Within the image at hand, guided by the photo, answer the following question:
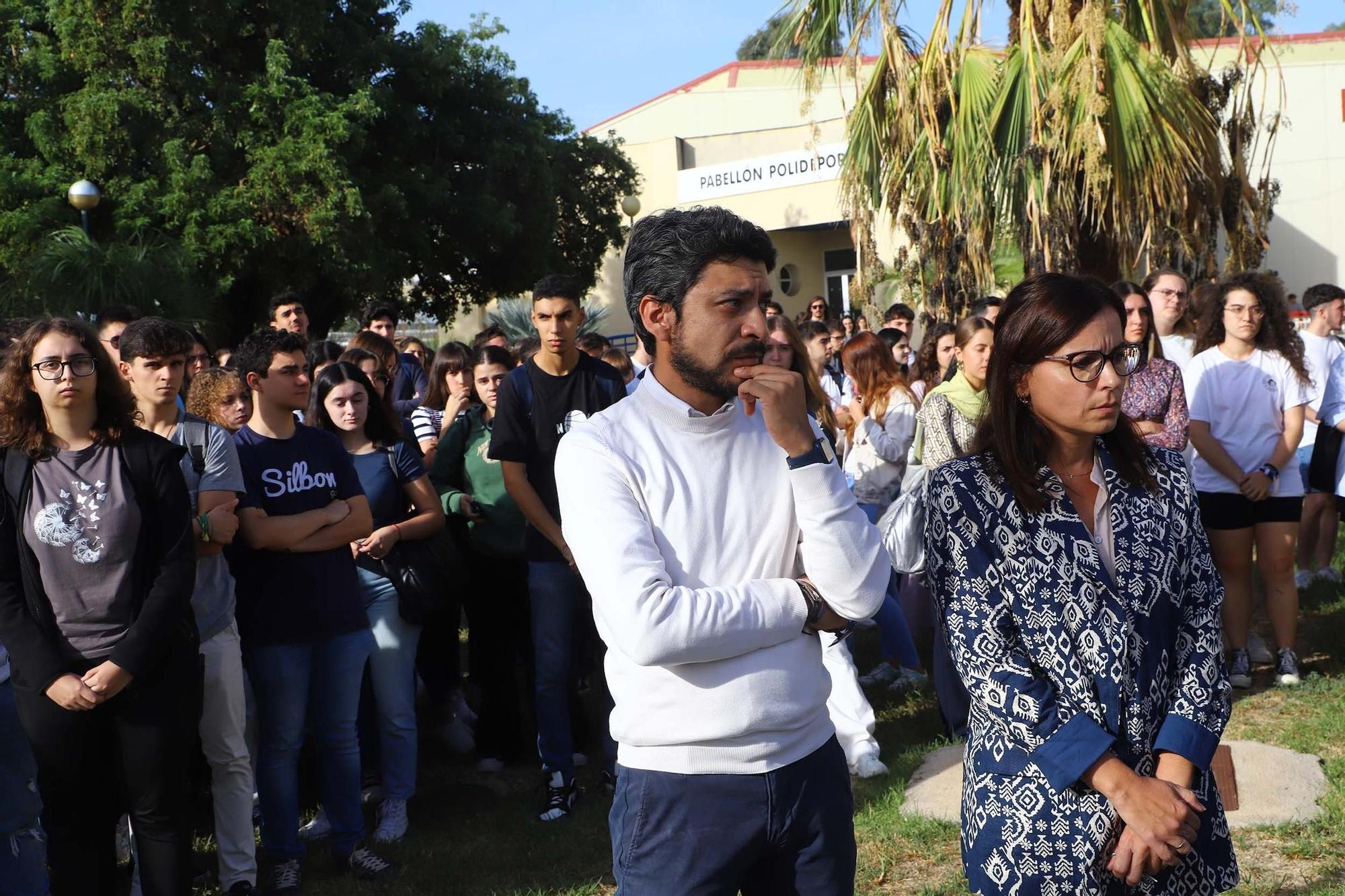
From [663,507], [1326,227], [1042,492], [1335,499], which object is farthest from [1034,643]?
[1326,227]

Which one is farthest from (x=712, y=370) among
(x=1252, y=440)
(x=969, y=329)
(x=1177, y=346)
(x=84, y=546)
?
(x=1177, y=346)

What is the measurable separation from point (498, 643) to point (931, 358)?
3549mm

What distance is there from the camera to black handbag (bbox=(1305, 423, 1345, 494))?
7031 millimetres

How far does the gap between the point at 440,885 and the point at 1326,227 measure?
79.6ft

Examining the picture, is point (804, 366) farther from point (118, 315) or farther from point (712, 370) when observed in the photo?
point (118, 315)

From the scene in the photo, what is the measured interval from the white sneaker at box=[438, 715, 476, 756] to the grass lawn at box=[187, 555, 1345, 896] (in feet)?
0.23

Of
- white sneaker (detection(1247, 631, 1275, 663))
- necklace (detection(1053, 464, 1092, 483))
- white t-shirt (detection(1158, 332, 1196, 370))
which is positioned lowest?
white sneaker (detection(1247, 631, 1275, 663))

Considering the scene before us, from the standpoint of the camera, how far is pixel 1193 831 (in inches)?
94.5

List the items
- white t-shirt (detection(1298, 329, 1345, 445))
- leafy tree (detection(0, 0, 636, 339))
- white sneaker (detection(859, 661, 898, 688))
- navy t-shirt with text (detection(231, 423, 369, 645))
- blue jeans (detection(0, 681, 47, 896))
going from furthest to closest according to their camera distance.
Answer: leafy tree (detection(0, 0, 636, 339))
white t-shirt (detection(1298, 329, 1345, 445))
white sneaker (detection(859, 661, 898, 688))
navy t-shirt with text (detection(231, 423, 369, 645))
blue jeans (detection(0, 681, 47, 896))

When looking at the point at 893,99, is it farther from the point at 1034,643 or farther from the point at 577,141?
the point at 577,141

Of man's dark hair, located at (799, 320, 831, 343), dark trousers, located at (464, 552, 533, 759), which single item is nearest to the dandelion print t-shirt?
dark trousers, located at (464, 552, 533, 759)

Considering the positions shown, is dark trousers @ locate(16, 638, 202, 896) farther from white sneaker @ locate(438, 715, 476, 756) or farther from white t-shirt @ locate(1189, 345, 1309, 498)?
white t-shirt @ locate(1189, 345, 1309, 498)

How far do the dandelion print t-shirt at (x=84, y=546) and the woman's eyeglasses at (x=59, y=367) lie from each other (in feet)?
0.84

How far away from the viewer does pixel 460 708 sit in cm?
683
